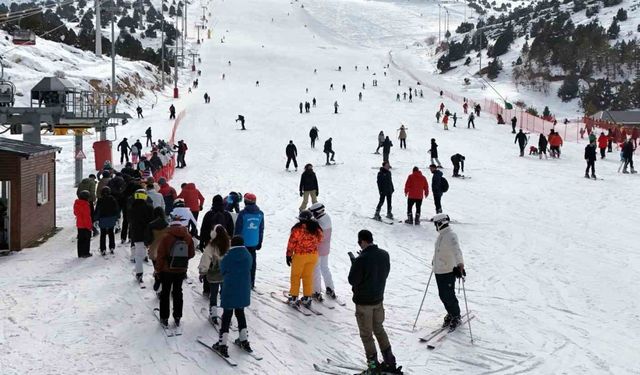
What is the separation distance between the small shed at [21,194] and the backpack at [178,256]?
6.64m

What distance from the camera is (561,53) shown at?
264 ft

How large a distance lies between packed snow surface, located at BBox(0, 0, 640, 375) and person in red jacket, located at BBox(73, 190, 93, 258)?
1.27 ft

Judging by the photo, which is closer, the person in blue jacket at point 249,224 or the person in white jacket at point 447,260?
the person in white jacket at point 447,260

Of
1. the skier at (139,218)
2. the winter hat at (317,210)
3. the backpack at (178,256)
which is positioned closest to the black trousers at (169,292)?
the backpack at (178,256)

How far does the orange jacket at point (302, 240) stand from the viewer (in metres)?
8.20

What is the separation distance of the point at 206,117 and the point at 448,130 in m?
15.2

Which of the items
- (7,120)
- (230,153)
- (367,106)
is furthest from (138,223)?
(367,106)

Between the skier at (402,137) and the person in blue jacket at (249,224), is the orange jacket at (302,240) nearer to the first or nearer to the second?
the person in blue jacket at (249,224)

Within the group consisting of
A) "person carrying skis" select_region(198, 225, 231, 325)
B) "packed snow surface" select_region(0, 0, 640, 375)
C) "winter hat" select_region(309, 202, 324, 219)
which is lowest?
"packed snow surface" select_region(0, 0, 640, 375)

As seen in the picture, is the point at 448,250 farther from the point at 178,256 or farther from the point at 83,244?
the point at 83,244

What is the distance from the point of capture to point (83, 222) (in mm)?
11461

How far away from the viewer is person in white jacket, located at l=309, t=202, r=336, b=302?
8.84 meters

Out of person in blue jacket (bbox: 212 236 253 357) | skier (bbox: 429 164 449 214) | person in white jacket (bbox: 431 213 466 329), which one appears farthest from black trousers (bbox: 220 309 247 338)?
skier (bbox: 429 164 449 214)

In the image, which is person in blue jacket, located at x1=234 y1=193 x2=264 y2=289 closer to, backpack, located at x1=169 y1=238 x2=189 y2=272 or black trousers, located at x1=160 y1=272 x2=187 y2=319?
black trousers, located at x1=160 y1=272 x2=187 y2=319
